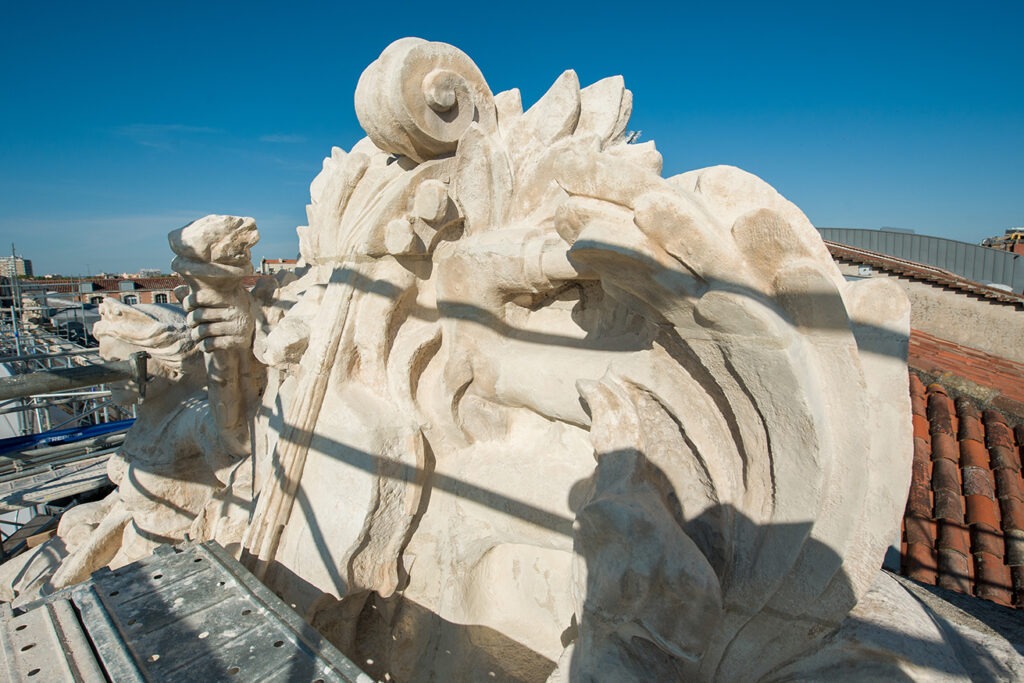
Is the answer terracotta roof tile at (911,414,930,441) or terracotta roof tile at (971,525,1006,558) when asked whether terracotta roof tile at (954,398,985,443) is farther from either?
terracotta roof tile at (971,525,1006,558)

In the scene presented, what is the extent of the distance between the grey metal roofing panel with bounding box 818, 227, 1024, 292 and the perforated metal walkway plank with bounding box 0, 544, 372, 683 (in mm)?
11708

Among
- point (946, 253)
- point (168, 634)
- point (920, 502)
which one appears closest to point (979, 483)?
point (920, 502)

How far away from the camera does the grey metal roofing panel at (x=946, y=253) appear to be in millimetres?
9750

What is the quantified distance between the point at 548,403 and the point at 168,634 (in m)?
1.16

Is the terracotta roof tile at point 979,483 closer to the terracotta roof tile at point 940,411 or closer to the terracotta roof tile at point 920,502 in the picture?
the terracotta roof tile at point 920,502

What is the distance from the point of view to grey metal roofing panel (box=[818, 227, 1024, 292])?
9.75m

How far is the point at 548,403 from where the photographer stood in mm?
1744

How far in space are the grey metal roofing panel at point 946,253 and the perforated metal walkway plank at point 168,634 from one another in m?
11.7

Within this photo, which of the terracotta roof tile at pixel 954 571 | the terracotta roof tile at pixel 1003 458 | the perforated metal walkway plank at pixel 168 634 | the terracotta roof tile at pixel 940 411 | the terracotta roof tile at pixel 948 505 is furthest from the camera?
the terracotta roof tile at pixel 940 411

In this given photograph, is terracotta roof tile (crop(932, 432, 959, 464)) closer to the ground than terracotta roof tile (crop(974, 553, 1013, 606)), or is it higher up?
higher up

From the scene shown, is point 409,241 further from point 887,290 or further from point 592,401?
point 887,290

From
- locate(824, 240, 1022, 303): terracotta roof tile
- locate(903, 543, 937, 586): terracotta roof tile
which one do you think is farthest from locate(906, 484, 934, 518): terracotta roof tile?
locate(824, 240, 1022, 303): terracotta roof tile

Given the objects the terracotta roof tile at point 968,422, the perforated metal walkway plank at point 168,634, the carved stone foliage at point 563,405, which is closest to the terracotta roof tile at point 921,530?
the terracotta roof tile at point 968,422

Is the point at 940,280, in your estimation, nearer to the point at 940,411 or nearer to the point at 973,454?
the point at 940,411
